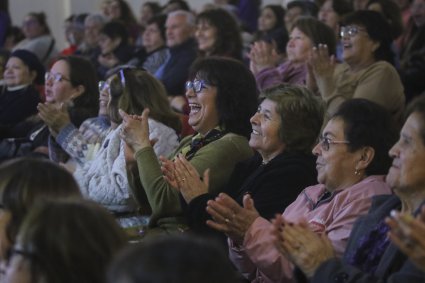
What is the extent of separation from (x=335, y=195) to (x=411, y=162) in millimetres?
547

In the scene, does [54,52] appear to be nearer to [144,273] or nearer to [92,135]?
[92,135]

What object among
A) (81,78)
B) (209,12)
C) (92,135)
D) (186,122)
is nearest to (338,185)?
(186,122)

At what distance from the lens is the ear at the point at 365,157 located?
3143 millimetres

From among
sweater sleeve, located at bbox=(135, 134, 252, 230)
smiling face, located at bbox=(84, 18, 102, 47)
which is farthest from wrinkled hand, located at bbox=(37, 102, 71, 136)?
smiling face, located at bbox=(84, 18, 102, 47)

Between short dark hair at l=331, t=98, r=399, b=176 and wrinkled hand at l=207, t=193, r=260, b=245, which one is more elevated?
short dark hair at l=331, t=98, r=399, b=176

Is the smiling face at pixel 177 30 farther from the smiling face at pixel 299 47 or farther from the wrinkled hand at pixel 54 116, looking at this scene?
the wrinkled hand at pixel 54 116

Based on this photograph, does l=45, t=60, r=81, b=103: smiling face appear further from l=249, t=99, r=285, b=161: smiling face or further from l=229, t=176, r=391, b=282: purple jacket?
l=229, t=176, r=391, b=282: purple jacket

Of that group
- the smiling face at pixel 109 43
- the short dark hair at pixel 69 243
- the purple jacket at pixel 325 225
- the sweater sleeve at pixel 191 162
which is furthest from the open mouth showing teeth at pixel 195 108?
the smiling face at pixel 109 43

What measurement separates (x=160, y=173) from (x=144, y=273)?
217cm

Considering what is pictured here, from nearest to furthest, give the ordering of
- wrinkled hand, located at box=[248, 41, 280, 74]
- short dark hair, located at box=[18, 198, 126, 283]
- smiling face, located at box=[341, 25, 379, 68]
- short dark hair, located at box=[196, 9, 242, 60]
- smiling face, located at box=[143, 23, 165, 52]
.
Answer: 1. short dark hair, located at box=[18, 198, 126, 283]
2. smiling face, located at box=[341, 25, 379, 68]
3. wrinkled hand, located at box=[248, 41, 280, 74]
4. short dark hair, located at box=[196, 9, 242, 60]
5. smiling face, located at box=[143, 23, 165, 52]

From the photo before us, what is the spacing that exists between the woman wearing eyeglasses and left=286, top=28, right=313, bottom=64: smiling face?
0.26m

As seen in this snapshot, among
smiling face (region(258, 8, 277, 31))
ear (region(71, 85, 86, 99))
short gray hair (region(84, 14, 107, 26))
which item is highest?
ear (region(71, 85, 86, 99))

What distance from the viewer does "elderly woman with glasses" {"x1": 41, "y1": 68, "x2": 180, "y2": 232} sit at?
4.12 m

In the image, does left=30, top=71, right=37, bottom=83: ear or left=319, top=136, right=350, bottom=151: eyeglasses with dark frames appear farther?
left=30, top=71, right=37, bottom=83: ear
